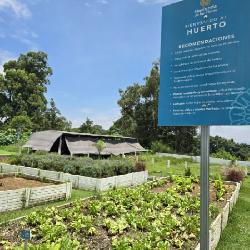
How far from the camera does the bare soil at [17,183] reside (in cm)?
1649

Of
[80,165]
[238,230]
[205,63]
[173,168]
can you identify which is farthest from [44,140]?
[205,63]

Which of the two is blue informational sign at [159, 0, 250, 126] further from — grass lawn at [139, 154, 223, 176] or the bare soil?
grass lawn at [139, 154, 223, 176]

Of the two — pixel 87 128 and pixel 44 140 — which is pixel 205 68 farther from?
pixel 87 128

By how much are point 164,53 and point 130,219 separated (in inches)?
268

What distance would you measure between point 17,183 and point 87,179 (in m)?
3.68

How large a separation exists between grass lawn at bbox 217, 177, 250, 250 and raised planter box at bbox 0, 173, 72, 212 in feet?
24.2

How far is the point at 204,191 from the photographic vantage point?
3.42 m

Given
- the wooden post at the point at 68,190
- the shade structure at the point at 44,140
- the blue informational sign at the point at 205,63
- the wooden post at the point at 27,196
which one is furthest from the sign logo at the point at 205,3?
the shade structure at the point at 44,140

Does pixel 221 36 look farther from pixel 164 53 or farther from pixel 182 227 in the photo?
pixel 182 227

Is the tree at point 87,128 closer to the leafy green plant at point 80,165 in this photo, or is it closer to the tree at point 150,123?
the tree at point 150,123

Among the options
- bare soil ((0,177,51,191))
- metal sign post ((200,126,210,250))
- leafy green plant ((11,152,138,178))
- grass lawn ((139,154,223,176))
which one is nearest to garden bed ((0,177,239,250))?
metal sign post ((200,126,210,250))

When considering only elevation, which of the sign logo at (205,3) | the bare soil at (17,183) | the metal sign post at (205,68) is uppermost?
the sign logo at (205,3)

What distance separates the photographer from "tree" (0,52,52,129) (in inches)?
2405

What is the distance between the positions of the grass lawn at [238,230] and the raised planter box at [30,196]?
738cm
